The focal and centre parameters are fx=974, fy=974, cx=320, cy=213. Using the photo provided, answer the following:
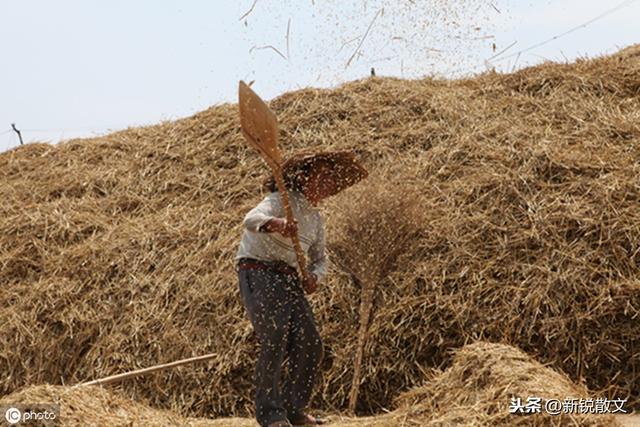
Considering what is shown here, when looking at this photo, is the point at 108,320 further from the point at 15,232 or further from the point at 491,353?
the point at 491,353

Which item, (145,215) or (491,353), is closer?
(491,353)

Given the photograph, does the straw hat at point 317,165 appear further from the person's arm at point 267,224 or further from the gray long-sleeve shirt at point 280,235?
the person's arm at point 267,224

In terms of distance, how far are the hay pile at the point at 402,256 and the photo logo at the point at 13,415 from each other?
1.55m

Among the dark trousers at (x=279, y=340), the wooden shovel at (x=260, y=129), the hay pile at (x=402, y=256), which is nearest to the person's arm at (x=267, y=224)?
the wooden shovel at (x=260, y=129)

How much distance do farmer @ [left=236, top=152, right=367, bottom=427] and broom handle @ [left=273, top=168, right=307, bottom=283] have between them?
0.04 m

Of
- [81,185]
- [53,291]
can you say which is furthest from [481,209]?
[81,185]

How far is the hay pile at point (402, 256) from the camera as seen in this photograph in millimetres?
5719

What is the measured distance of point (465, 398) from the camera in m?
4.48

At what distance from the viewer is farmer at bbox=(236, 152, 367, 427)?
4.86 m

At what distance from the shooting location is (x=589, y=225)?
5.93m

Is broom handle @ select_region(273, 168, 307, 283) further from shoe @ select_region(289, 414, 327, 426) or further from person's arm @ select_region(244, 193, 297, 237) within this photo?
shoe @ select_region(289, 414, 327, 426)

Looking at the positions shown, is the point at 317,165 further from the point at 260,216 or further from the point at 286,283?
the point at 286,283

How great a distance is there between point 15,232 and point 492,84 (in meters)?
4.29

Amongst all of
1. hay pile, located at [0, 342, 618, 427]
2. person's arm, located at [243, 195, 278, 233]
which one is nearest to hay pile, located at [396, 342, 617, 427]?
hay pile, located at [0, 342, 618, 427]
